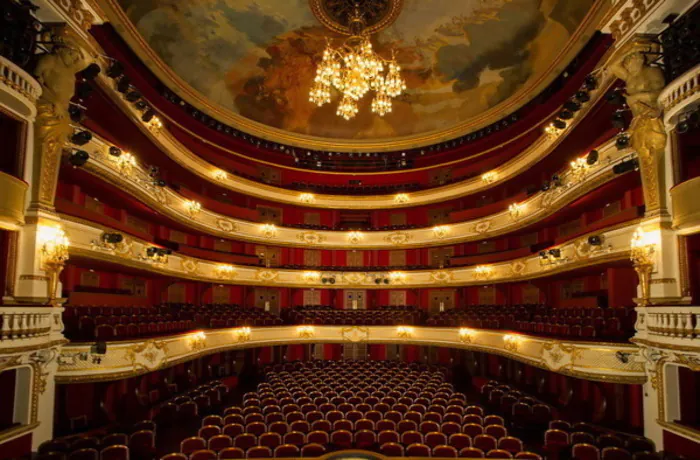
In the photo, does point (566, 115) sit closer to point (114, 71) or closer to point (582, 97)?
point (582, 97)

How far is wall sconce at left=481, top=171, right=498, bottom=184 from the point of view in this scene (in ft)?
80.8

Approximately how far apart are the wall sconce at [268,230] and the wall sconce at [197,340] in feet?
30.9

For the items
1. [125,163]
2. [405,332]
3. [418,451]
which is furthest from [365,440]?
[405,332]

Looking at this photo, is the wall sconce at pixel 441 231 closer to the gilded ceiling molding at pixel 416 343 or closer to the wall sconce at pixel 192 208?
the gilded ceiling molding at pixel 416 343

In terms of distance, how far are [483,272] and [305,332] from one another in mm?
9799

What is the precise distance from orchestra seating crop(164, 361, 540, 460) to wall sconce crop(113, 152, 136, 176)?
25.3 ft

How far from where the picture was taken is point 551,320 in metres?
17.1

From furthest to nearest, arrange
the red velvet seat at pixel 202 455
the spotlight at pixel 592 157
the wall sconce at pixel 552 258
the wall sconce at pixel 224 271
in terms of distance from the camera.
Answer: the wall sconce at pixel 224 271, the wall sconce at pixel 552 258, the spotlight at pixel 592 157, the red velvet seat at pixel 202 455

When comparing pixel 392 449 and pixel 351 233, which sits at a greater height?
pixel 351 233

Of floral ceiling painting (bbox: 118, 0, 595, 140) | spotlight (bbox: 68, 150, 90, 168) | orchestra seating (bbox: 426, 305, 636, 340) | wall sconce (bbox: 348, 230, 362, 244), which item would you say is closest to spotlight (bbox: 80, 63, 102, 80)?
spotlight (bbox: 68, 150, 90, 168)

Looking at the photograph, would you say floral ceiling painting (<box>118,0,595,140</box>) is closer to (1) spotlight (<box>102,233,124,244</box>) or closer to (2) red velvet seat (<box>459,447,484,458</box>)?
(1) spotlight (<box>102,233,124,244</box>)

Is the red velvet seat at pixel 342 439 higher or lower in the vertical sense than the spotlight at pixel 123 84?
lower

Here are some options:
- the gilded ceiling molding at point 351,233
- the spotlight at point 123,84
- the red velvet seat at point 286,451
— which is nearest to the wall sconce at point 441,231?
the gilded ceiling molding at point 351,233

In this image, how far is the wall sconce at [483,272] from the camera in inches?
968
